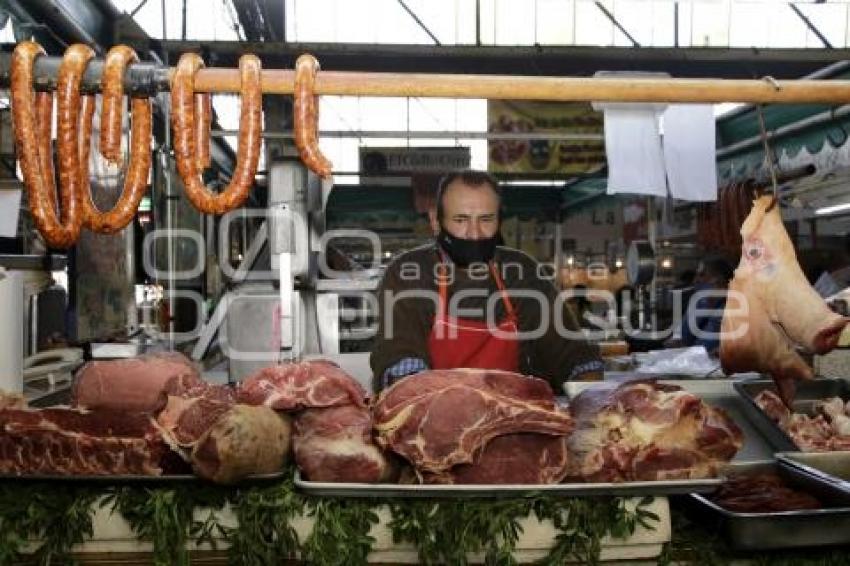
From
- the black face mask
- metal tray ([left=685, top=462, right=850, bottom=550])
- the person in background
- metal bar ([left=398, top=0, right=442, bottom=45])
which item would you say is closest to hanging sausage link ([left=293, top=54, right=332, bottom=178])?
the black face mask

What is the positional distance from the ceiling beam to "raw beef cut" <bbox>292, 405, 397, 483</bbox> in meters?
6.83

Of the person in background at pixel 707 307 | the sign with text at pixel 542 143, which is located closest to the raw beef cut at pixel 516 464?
the person in background at pixel 707 307

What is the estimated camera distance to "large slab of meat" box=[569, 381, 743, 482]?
74.3 inches

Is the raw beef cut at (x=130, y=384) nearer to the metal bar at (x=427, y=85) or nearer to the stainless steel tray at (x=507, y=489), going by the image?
the stainless steel tray at (x=507, y=489)

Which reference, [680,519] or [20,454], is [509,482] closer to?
[680,519]

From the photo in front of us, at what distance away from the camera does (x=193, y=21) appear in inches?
356

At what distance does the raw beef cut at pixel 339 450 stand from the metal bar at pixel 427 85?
41.2 inches

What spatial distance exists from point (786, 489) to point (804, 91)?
139 cm

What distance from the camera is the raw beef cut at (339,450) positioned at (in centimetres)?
185

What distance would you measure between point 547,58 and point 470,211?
5806mm

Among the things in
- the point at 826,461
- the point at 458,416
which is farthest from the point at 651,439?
the point at 826,461

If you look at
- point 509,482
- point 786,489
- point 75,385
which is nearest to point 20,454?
point 75,385

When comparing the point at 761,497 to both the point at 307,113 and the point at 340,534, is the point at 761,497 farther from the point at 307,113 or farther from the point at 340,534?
the point at 307,113

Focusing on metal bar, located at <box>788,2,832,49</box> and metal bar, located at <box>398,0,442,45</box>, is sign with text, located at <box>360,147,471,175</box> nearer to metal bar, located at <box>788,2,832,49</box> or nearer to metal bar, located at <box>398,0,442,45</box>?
metal bar, located at <box>398,0,442,45</box>
